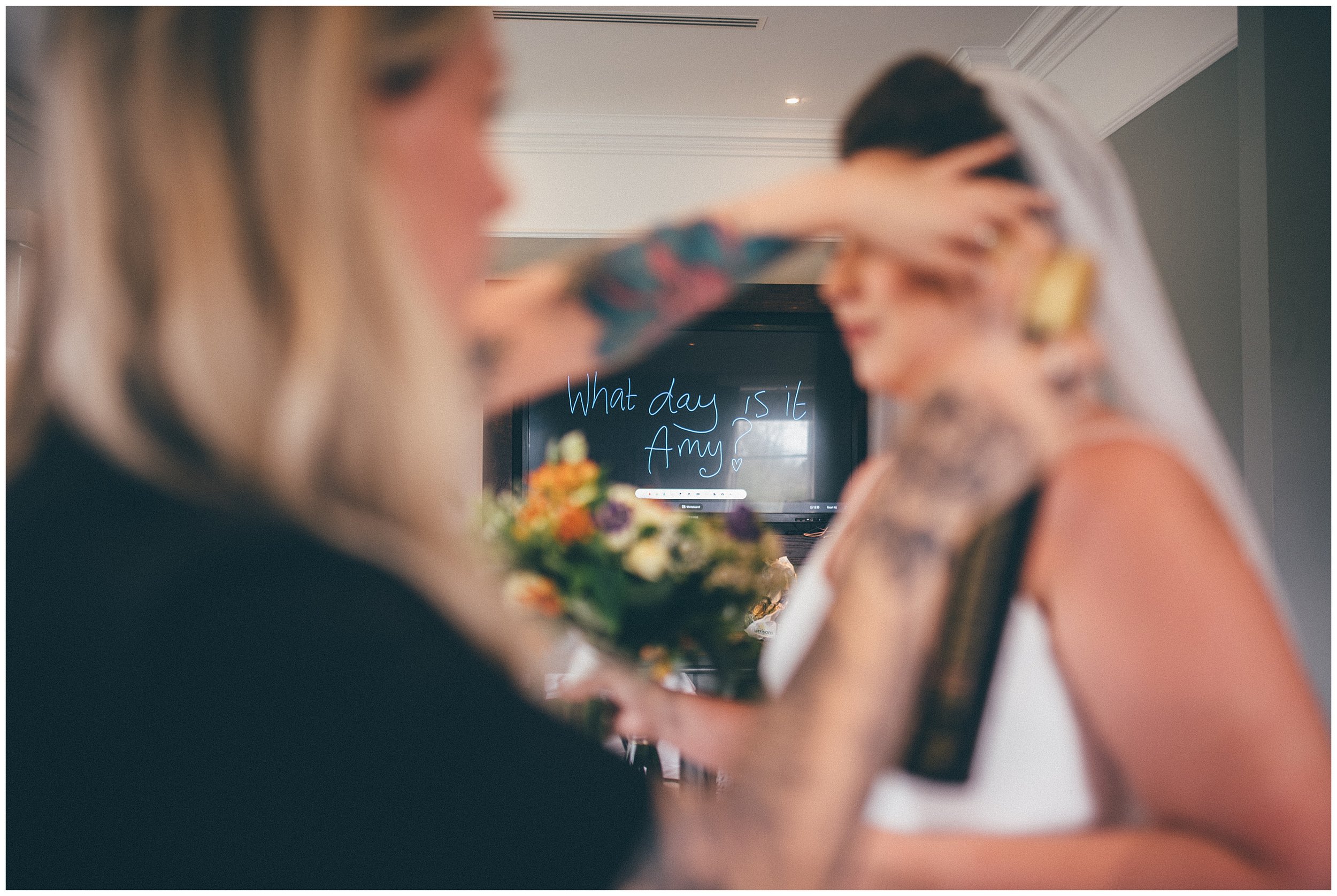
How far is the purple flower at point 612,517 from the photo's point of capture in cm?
81

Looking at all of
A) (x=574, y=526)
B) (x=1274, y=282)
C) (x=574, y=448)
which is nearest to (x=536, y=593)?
(x=574, y=526)

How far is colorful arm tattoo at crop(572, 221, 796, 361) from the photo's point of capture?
0.70 meters

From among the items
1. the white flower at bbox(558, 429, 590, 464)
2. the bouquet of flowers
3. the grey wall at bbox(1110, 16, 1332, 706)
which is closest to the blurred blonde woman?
the bouquet of flowers

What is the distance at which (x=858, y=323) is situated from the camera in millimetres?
709

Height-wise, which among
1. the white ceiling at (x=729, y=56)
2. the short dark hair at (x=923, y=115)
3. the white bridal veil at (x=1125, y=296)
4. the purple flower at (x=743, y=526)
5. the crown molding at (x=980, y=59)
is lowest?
the purple flower at (x=743, y=526)

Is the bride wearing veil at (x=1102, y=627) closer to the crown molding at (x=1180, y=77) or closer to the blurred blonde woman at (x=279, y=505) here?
the blurred blonde woman at (x=279, y=505)

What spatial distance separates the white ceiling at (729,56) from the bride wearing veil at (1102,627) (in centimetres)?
10

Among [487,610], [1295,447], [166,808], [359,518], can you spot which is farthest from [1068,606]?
[166,808]

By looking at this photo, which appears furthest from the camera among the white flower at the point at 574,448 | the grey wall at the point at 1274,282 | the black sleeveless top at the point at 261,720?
the white flower at the point at 574,448

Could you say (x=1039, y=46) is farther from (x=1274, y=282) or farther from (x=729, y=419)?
(x=729, y=419)

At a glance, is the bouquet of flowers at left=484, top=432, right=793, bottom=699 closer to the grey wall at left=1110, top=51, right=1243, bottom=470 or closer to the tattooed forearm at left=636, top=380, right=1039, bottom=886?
the tattooed forearm at left=636, top=380, right=1039, bottom=886

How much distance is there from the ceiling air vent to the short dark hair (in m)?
0.26

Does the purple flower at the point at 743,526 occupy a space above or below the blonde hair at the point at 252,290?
below

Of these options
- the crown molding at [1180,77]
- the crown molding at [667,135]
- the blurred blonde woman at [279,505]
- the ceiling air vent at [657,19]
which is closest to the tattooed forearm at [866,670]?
the blurred blonde woman at [279,505]
